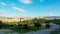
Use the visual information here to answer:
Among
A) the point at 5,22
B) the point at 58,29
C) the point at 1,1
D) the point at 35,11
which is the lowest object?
the point at 58,29

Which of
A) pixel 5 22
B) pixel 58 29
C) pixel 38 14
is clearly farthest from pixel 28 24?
pixel 58 29

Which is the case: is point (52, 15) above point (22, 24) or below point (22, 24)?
above

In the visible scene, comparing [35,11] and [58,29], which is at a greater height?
[35,11]

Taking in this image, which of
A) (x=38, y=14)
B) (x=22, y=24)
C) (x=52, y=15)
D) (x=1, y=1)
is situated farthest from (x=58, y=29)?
(x=1, y=1)

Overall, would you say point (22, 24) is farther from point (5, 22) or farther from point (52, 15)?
point (52, 15)

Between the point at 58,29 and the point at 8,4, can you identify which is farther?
the point at 58,29

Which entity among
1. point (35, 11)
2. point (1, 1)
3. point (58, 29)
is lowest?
point (58, 29)

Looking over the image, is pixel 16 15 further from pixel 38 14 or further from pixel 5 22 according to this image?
pixel 38 14

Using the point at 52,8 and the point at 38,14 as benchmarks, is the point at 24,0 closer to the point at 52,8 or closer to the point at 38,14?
the point at 38,14
